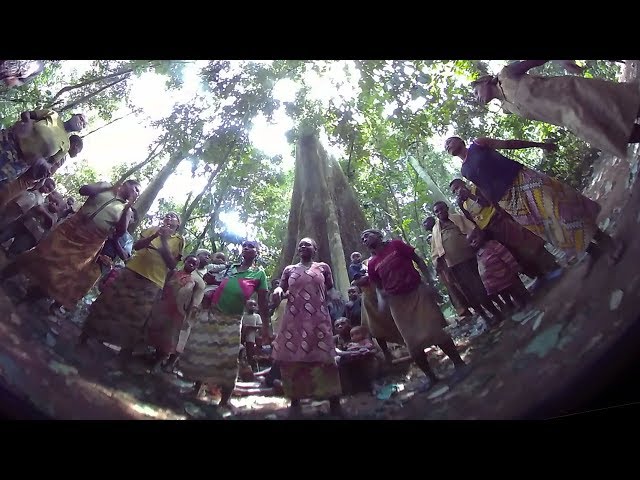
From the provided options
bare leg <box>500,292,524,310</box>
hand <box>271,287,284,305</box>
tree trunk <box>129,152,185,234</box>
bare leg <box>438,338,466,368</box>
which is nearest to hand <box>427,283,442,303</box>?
bare leg <box>438,338,466,368</box>

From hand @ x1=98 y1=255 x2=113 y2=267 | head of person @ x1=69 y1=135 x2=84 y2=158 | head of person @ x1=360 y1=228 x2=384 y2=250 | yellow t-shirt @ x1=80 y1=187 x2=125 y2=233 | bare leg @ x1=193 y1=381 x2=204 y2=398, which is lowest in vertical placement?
bare leg @ x1=193 y1=381 x2=204 y2=398

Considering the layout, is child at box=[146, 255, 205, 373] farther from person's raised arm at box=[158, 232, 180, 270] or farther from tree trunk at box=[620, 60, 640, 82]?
tree trunk at box=[620, 60, 640, 82]

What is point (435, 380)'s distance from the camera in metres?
3.14

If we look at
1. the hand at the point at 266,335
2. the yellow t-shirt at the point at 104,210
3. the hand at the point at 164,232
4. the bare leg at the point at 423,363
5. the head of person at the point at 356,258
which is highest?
the head of person at the point at 356,258

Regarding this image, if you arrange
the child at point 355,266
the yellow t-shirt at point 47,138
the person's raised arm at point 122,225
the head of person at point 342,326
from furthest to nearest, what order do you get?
the child at point 355,266, the head of person at point 342,326, the person's raised arm at point 122,225, the yellow t-shirt at point 47,138

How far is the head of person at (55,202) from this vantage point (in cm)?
377

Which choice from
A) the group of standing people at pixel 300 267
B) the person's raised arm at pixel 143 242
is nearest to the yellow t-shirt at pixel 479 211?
the group of standing people at pixel 300 267

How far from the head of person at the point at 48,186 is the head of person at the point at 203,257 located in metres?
1.44

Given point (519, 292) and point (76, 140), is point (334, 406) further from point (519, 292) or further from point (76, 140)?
point (76, 140)

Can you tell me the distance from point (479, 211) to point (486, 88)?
1017 millimetres

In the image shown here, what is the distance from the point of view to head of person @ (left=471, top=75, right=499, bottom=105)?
3.32 metres

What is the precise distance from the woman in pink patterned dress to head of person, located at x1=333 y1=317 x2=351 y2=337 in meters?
0.88

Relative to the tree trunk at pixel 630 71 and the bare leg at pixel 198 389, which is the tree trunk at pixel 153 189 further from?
the tree trunk at pixel 630 71

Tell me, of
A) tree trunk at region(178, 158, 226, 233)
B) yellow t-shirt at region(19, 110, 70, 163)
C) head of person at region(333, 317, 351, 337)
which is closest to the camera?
yellow t-shirt at region(19, 110, 70, 163)
